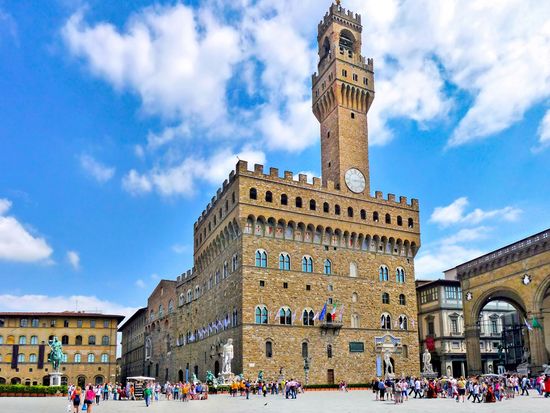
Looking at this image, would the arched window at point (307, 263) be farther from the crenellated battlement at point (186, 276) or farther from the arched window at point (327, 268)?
the crenellated battlement at point (186, 276)

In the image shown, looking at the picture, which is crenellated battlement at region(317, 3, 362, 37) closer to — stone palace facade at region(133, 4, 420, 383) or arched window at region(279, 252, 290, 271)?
stone palace facade at region(133, 4, 420, 383)

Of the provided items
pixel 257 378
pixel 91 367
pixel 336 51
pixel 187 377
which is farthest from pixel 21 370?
pixel 336 51

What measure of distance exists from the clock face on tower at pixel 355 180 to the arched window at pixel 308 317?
43.1 ft

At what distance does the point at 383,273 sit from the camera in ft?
182

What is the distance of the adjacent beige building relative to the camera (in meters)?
76.8

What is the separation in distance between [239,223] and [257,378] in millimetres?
13085

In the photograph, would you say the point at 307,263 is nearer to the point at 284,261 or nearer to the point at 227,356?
the point at 284,261

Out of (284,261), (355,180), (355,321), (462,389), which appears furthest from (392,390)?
(355,180)

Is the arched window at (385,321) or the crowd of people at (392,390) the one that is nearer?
the crowd of people at (392,390)

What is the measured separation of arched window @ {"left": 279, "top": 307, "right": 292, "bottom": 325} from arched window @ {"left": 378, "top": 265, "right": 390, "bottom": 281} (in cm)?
1104

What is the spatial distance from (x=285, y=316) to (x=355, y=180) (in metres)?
15.9

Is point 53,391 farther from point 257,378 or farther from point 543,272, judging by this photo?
point 543,272

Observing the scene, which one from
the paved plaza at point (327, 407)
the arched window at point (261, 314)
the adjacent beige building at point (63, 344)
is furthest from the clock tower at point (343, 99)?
the adjacent beige building at point (63, 344)

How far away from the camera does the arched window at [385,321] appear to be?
53906 mm
